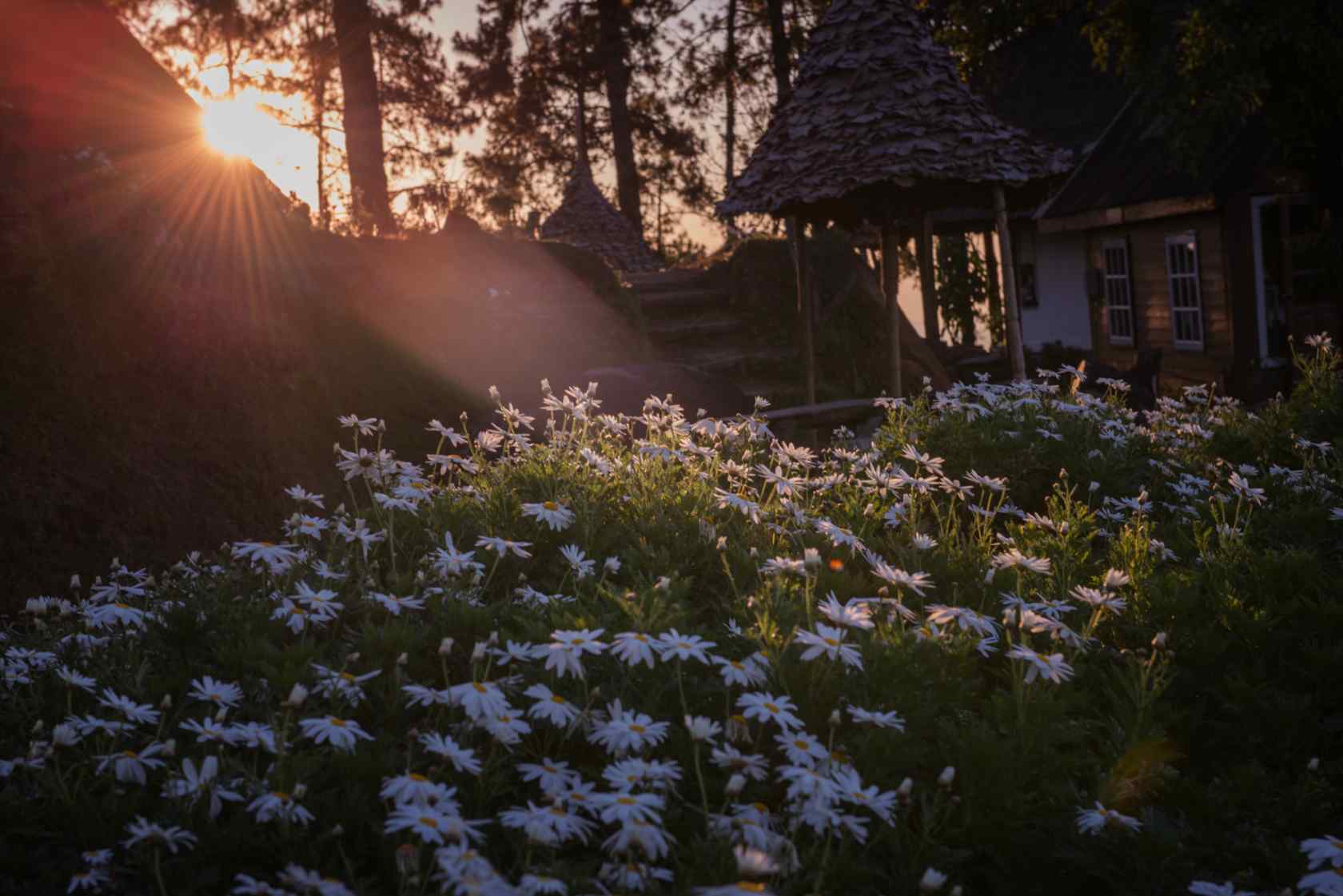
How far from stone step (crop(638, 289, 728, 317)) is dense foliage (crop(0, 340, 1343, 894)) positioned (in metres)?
10.1

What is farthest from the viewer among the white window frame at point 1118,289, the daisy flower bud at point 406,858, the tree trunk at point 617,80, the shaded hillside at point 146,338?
the tree trunk at point 617,80

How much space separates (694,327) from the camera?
14391mm

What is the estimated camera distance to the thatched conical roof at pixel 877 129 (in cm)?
905

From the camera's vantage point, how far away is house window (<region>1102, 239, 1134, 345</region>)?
61.9 ft

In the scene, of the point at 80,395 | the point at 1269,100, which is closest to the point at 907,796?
the point at 80,395

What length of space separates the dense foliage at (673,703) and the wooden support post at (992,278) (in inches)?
711

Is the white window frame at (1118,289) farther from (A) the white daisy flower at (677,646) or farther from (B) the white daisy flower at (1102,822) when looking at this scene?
(A) the white daisy flower at (677,646)

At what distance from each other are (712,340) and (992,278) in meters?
10.3

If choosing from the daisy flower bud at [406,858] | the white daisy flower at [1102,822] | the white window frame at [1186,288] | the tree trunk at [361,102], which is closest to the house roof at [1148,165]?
the white window frame at [1186,288]

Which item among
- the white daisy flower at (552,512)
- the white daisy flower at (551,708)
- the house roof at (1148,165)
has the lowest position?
the white daisy flower at (551,708)

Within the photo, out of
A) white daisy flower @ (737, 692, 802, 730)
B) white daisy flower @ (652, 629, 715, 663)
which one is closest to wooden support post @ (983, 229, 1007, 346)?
white daisy flower @ (652, 629, 715, 663)

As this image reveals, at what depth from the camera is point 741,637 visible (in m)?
3.22

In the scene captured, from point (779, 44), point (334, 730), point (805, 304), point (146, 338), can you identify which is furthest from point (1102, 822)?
point (779, 44)

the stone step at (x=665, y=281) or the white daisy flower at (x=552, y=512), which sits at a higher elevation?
the stone step at (x=665, y=281)
